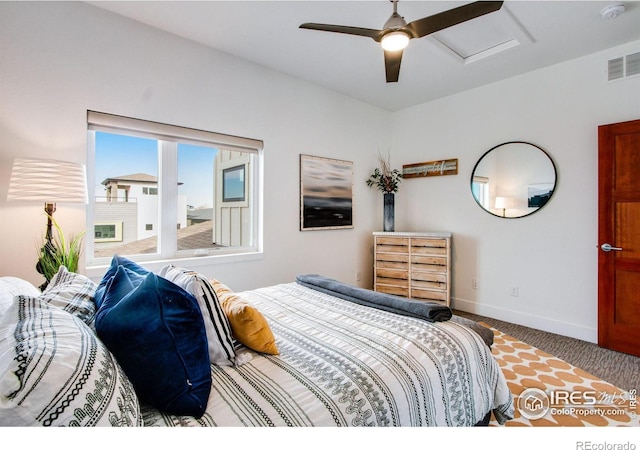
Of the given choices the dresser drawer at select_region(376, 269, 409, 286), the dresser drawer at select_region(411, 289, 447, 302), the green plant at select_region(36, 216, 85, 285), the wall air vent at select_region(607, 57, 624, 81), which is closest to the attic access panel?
the wall air vent at select_region(607, 57, 624, 81)

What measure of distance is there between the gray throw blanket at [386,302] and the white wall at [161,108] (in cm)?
112

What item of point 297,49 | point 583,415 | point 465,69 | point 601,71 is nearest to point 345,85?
point 297,49

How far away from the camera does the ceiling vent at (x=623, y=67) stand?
2.68 m

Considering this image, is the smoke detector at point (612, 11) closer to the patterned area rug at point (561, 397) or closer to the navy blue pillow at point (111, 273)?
the patterned area rug at point (561, 397)

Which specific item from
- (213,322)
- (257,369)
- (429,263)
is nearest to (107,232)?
(213,322)

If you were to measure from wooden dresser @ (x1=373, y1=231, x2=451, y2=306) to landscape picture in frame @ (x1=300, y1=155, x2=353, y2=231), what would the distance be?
57 centimetres

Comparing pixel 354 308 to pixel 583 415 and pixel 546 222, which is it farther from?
pixel 546 222

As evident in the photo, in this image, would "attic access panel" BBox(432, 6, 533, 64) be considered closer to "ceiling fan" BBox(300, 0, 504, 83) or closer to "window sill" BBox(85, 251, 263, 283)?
"ceiling fan" BBox(300, 0, 504, 83)

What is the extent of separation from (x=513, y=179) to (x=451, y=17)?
2292 mm

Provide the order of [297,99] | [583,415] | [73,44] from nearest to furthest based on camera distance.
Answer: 1. [583,415]
2. [73,44]
3. [297,99]

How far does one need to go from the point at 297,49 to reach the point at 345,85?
3.09 ft

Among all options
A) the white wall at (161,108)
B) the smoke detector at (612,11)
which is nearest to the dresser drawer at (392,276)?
the white wall at (161,108)

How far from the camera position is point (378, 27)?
2510 millimetres
